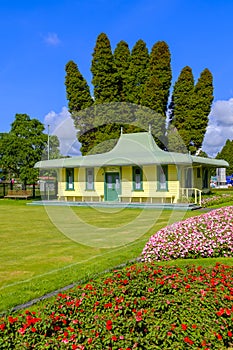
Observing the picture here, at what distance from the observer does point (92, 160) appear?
23828 millimetres

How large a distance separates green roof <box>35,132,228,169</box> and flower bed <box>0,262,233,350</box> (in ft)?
53.8

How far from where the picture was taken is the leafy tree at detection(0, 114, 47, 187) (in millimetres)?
28422

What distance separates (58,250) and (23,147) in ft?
69.1

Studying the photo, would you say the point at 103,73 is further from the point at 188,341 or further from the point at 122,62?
the point at 188,341

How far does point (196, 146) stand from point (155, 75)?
8074 millimetres

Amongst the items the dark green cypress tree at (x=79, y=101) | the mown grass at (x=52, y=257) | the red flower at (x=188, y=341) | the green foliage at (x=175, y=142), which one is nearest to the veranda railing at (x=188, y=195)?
the mown grass at (x=52, y=257)

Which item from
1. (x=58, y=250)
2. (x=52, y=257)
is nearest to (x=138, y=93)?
(x=58, y=250)

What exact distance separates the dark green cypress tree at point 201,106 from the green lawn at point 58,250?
72.5 feet

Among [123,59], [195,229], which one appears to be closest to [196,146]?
[123,59]

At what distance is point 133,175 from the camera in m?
23.2

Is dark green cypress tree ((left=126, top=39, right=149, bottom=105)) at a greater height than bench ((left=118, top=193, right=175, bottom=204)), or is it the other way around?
dark green cypress tree ((left=126, top=39, right=149, bottom=105))

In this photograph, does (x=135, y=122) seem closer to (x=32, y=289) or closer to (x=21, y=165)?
(x=21, y=165)

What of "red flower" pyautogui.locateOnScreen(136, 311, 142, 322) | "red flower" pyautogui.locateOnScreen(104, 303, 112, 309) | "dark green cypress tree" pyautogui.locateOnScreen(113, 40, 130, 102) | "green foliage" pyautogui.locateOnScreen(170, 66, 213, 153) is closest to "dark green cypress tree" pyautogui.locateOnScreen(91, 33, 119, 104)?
"dark green cypress tree" pyautogui.locateOnScreen(113, 40, 130, 102)

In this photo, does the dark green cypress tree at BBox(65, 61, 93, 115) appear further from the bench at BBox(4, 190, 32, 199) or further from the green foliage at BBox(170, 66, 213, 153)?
the bench at BBox(4, 190, 32, 199)
